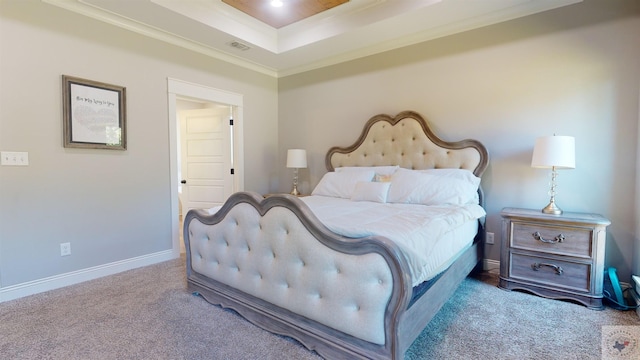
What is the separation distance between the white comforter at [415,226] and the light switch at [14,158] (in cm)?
247

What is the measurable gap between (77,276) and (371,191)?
292 cm

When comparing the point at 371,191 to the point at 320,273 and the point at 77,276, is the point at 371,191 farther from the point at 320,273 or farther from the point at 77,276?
the point at 77,276

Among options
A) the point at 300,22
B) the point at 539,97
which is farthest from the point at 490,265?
the point at 300,22

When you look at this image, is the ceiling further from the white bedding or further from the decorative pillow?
the white bedding

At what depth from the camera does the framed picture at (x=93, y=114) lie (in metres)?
2.73

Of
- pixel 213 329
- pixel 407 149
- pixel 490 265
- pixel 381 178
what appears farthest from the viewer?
pixel 407 149

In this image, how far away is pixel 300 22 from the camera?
3.52 m

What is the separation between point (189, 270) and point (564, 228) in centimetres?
303

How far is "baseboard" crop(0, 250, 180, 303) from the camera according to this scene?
2.49m

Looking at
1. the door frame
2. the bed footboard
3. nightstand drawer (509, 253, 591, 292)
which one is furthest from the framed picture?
nightstand drawer (509, 253, 591, 292)

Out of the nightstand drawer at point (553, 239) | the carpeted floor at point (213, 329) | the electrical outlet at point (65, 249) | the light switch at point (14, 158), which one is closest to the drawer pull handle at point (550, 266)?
the nightstand drawer at point (553, 239)

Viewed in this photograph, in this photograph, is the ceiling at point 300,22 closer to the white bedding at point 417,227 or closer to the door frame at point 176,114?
the door frame at point 176,114

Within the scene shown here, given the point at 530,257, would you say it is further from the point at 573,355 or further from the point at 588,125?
the point at 588,125

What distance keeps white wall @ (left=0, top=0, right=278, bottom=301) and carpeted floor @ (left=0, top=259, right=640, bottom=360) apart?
Answer: 49cm
